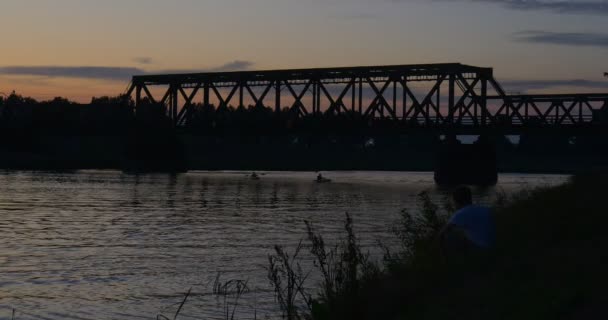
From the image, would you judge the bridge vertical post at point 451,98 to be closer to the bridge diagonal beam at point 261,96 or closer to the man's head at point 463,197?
the bridge diagonal beam at point 261,96

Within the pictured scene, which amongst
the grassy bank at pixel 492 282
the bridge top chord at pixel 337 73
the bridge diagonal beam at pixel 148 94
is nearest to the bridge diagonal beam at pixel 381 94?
the bridge top chord at pixel 337 73

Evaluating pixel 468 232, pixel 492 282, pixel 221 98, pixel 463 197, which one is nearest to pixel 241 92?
pixel 221 98

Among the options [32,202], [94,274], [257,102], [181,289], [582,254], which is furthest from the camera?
[257,102]

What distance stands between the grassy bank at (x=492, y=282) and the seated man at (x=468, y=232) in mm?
290

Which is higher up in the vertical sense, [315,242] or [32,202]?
[315,242]

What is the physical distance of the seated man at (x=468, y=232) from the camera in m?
18.0

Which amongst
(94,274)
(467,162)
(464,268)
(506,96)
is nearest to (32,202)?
(94,274)

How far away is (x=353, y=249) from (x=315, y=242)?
675mm

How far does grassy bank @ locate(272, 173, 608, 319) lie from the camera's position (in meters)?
14.4

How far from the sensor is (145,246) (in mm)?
37156

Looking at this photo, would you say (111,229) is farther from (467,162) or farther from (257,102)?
(257,102)

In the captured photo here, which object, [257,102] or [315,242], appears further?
[257,102]

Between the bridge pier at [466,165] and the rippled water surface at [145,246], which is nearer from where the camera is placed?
the rippled water surface at [145,246]

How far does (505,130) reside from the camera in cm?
12825
